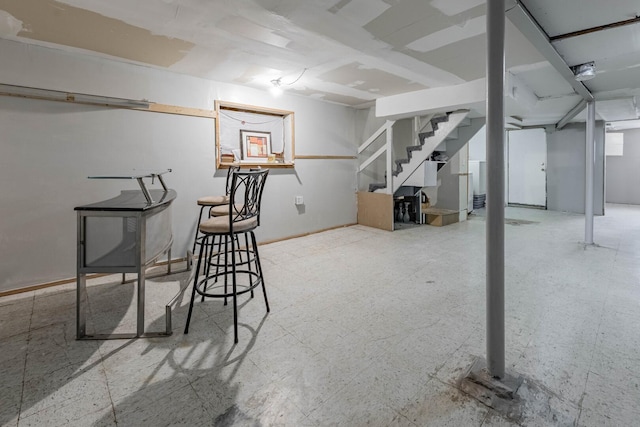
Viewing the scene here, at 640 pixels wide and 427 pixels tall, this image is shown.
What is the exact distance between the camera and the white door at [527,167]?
7699 mm

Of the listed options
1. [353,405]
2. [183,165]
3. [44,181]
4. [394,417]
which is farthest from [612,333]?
[44,181]

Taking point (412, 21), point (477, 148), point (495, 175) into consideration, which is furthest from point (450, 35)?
point (477, 148)

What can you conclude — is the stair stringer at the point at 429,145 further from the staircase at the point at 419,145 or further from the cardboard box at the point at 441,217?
the cardboard box at the point at 441,217

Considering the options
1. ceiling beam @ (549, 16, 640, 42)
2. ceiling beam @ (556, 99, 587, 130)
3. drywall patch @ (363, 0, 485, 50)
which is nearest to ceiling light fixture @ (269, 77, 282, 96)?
drywall patch @ (363, 0, 485, 50)

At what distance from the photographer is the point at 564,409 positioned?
141 cm

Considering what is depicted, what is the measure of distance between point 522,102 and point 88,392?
210 inches

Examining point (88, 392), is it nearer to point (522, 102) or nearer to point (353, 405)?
point (353, 405)

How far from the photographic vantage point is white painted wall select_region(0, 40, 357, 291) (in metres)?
2.82

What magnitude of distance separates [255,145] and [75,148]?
6.89 feet

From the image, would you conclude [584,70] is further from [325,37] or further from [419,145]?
[325,37]

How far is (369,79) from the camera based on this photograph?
4.03m

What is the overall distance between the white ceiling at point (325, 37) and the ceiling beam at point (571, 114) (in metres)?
1.13

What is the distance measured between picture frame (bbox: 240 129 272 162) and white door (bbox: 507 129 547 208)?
6859mm

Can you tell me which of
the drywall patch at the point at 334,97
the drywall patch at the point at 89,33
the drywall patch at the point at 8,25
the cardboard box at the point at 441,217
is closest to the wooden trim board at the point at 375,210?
the cardboard box at the point at 441,217
